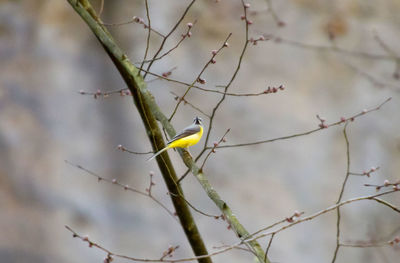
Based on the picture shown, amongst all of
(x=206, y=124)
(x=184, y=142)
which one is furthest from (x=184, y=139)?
(x=206, y=124)

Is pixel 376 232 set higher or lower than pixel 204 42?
lower

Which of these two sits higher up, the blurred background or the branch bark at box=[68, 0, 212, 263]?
the blurred background

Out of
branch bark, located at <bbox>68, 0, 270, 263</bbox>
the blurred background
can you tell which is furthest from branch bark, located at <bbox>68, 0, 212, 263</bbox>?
the blurred background

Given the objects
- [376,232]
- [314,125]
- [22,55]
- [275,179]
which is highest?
[22,55]

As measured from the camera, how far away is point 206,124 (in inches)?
122

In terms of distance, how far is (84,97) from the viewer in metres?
3.12

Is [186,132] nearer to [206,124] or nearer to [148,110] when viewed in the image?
[148,110]

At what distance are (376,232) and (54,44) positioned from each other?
7.15ft

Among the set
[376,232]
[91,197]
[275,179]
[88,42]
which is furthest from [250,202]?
[88,42]

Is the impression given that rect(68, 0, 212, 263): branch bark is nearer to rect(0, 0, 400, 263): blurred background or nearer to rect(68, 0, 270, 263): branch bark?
rect(68, 0, 270, 263): branch bark

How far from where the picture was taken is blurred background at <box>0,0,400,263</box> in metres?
3.01

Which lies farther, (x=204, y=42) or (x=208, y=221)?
(x=204, y=42)

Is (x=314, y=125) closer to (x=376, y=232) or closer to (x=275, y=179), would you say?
(x=275, y=179)

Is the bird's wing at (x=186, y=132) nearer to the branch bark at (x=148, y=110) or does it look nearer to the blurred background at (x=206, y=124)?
the branch bark at (x=148, y=110)
